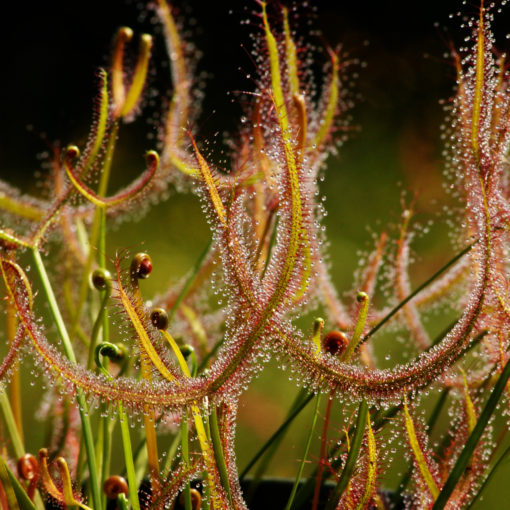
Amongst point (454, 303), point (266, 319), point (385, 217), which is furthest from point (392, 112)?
point (266, 319)

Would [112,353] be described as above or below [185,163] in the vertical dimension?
below

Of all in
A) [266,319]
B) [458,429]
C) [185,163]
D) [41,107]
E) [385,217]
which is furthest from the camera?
[41,107]

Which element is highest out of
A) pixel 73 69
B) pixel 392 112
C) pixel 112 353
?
pixel 392 112

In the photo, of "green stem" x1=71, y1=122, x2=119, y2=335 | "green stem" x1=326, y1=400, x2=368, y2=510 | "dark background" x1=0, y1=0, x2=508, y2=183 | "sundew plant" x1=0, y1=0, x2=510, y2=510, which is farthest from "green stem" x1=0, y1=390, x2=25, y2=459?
"dark background" x1=0, y1=0, x2=508, y2=183

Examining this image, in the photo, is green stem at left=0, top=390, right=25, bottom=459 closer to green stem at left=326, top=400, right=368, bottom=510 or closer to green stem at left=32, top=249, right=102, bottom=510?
green stem at left=32, top=249, right=102, bottom=510

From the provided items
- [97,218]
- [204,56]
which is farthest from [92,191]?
[204,56]

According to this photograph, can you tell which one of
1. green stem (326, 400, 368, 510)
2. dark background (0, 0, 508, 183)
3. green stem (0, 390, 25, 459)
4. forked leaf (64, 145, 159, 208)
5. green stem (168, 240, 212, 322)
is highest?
dark background (0, 0, 508, 183)

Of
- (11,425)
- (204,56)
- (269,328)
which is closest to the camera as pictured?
(269,328)

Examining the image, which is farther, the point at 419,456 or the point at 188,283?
the point at 188,283

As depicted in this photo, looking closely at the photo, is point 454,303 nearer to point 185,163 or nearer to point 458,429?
point 458,429

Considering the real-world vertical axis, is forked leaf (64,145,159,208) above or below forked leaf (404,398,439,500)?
above

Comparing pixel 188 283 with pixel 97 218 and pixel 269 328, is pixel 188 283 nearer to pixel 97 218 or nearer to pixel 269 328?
pixel 97 218
